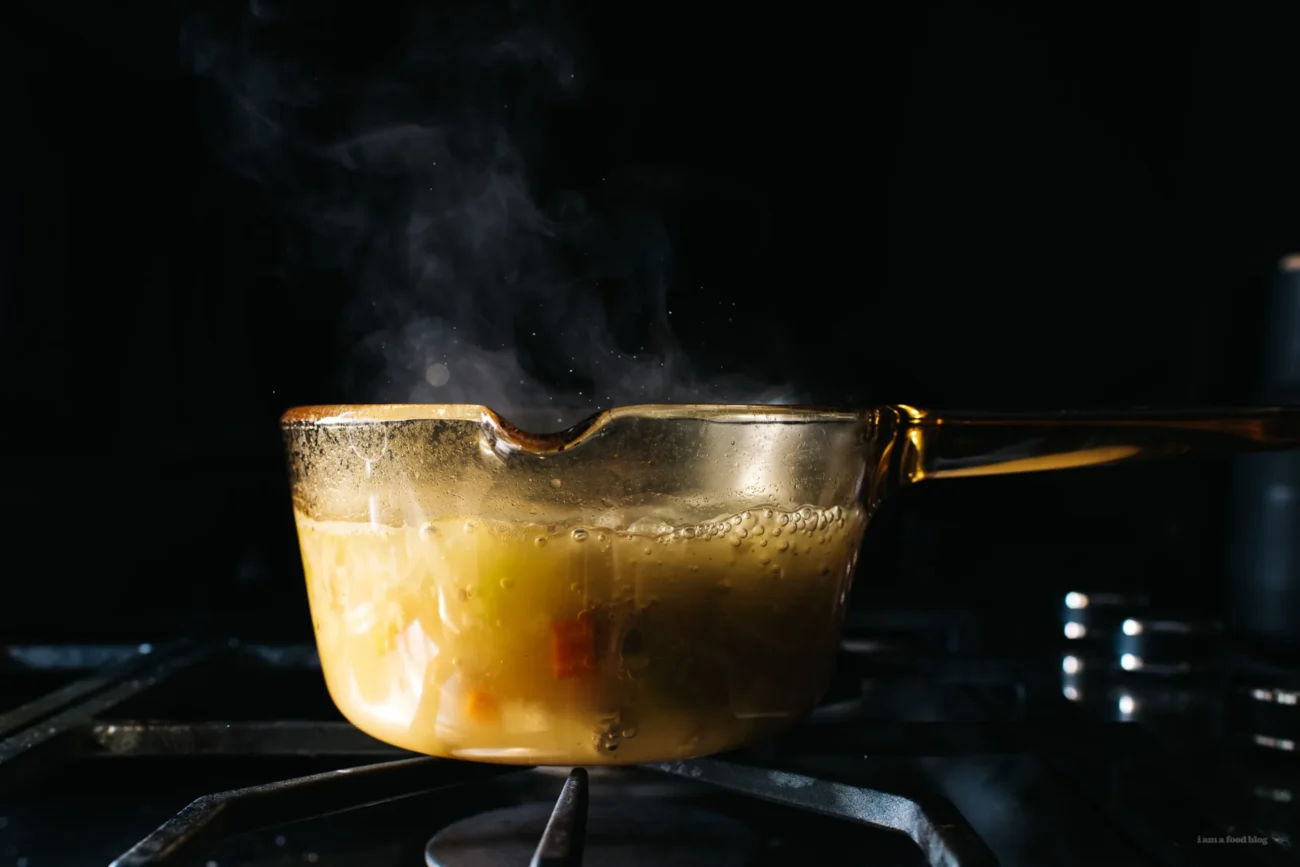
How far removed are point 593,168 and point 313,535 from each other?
441mm

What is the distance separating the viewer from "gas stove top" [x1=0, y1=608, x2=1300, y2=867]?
18.1 inches

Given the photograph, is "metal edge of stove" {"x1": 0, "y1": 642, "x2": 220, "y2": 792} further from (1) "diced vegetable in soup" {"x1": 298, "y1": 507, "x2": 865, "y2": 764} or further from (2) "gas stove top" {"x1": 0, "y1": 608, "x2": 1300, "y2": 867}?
(1) "diced vegetable in soup" {"x1": 298, "y1": 507, "x2": 865, "y2": 764}

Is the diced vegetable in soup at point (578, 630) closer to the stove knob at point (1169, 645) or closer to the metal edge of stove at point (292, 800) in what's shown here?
the metal edge of stove at point (292, 800)

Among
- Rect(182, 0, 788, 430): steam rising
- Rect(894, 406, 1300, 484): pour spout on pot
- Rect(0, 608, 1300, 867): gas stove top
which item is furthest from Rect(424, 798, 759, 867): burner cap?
Rect(182, 0, 788, 430): steam rising

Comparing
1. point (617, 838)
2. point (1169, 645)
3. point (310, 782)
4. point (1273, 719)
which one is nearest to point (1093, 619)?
point (1169, 645)

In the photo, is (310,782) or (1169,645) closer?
(310,782)

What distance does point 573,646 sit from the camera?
44 cm

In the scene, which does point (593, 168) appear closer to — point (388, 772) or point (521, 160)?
point (521, 160)

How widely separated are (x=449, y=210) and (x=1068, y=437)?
0.50m

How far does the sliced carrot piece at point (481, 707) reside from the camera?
45 centimetres

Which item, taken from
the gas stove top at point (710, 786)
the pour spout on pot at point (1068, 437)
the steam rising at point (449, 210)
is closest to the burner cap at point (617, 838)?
the gas stove top at point (710, 786)

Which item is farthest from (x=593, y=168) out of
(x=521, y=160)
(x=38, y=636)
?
(x=38, y=636)

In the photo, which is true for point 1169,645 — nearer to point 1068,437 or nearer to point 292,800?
point 1068,437

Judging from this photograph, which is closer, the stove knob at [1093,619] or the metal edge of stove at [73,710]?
the metal edge of stove at [73,710]
